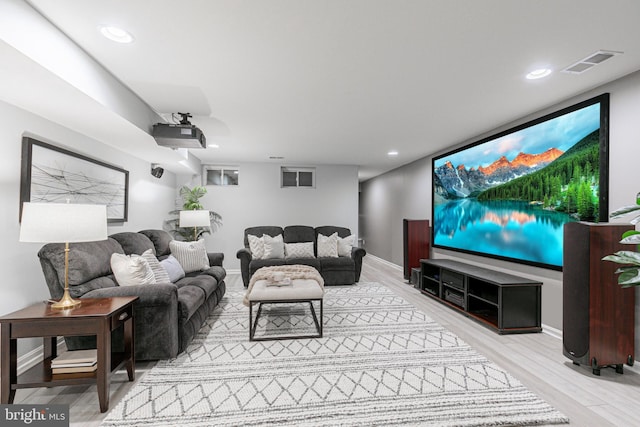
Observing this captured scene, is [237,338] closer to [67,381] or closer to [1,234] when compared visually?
[67,381]

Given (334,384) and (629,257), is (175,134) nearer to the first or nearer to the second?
(334,384)

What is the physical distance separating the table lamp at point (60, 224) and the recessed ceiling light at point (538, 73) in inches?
145

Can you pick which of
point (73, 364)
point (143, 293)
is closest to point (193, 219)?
point (143, 293)

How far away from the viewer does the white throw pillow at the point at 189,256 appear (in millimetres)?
4223

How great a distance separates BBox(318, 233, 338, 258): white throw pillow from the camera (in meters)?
5.88

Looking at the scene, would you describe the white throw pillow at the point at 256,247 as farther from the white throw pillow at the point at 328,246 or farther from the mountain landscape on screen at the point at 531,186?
the mountain landscape on screen at the point at 531,186

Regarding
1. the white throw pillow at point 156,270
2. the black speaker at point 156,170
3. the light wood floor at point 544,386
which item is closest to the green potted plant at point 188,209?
the black speaker at point 156,170

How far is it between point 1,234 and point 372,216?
26.6 feet

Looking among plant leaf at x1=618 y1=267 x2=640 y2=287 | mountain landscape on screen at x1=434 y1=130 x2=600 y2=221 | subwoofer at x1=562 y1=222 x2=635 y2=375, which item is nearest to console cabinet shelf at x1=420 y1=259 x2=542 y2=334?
subwoofer at x1=562 y1=222 x2=635 y2=375

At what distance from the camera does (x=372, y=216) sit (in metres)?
9.30

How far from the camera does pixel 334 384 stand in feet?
7.53

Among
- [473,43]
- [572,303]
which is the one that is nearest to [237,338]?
[572,303]

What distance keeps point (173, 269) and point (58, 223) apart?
72.8 inches

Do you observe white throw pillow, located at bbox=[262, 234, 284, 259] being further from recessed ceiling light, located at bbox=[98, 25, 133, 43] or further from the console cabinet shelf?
recessed ceiling light, located at bbox=[98, 25, 133, 43]
